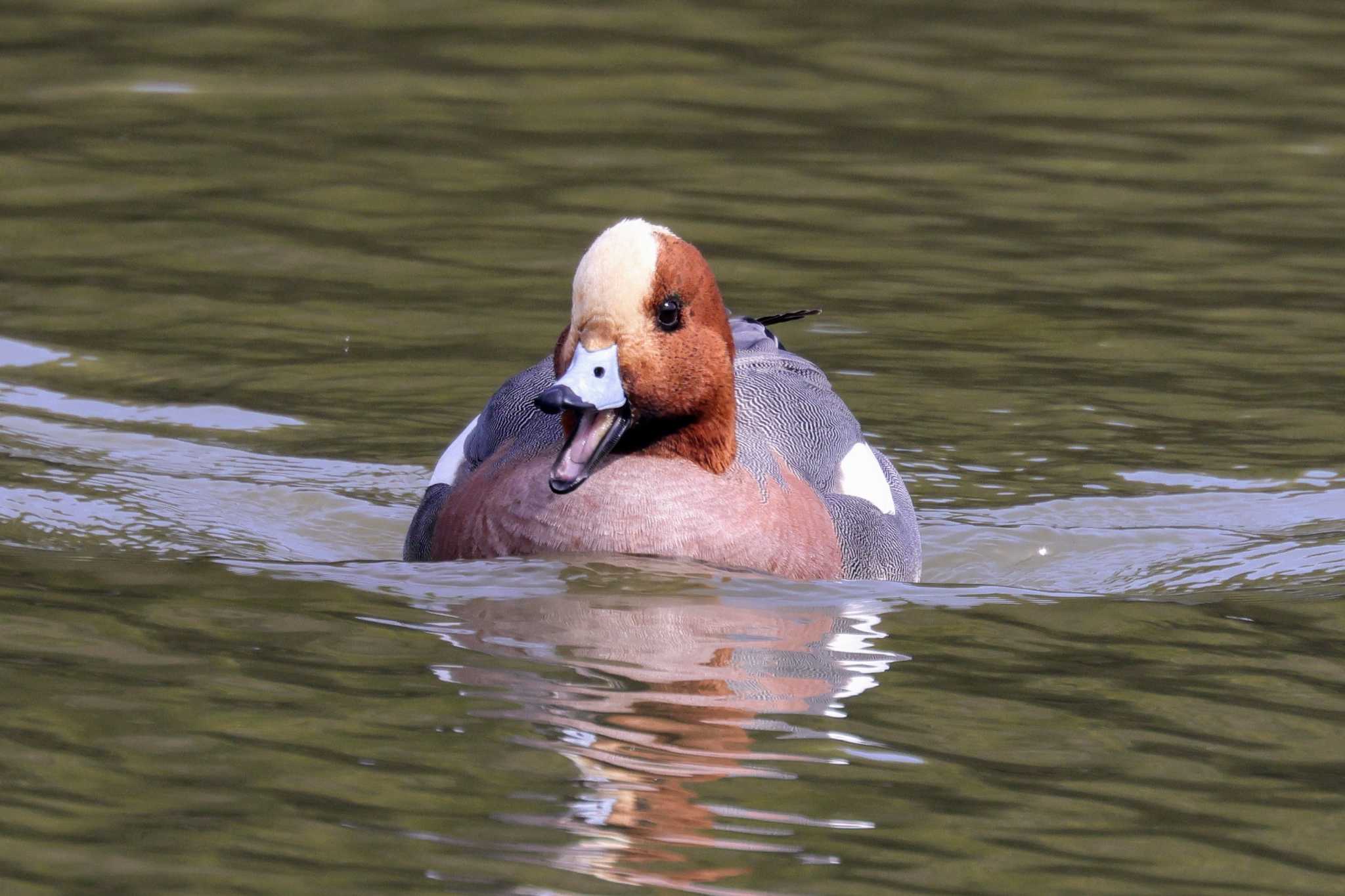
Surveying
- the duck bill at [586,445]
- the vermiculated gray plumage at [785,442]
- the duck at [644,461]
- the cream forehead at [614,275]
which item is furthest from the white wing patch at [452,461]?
the cream forehead at [614,275]

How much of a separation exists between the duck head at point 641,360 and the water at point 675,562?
0.38 m

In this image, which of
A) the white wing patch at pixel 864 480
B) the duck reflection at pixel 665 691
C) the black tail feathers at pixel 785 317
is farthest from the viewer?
the black tail feathers at pixel 785 317

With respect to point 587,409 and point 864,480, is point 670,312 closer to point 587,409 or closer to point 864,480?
point 587,409

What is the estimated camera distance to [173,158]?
11133mm

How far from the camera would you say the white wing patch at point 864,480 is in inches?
263

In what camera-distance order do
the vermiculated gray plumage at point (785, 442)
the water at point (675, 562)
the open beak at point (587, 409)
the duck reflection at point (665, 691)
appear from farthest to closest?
1. the vermiculated gray plumage at point (785, 442)
2. the open beak at point (587, 409)
3. the water at point (675, 562)
4. the duck reflection at point (665, 691)

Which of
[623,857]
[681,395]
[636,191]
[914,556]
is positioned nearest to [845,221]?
[636,191]

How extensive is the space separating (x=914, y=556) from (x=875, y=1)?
24.3 feet

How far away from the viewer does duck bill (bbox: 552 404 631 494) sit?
5.64m

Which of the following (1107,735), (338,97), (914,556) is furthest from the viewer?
(338,97)

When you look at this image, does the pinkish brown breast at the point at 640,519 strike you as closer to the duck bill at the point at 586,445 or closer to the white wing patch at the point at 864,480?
the duck bill at the point at 586,445

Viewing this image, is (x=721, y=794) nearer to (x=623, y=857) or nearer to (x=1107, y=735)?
(x=623, y=857)

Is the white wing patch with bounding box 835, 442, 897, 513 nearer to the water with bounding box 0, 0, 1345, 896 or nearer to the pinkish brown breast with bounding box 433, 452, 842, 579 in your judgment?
the water with bounding box 0, 0, 1345, 896

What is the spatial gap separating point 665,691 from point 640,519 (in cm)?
94
